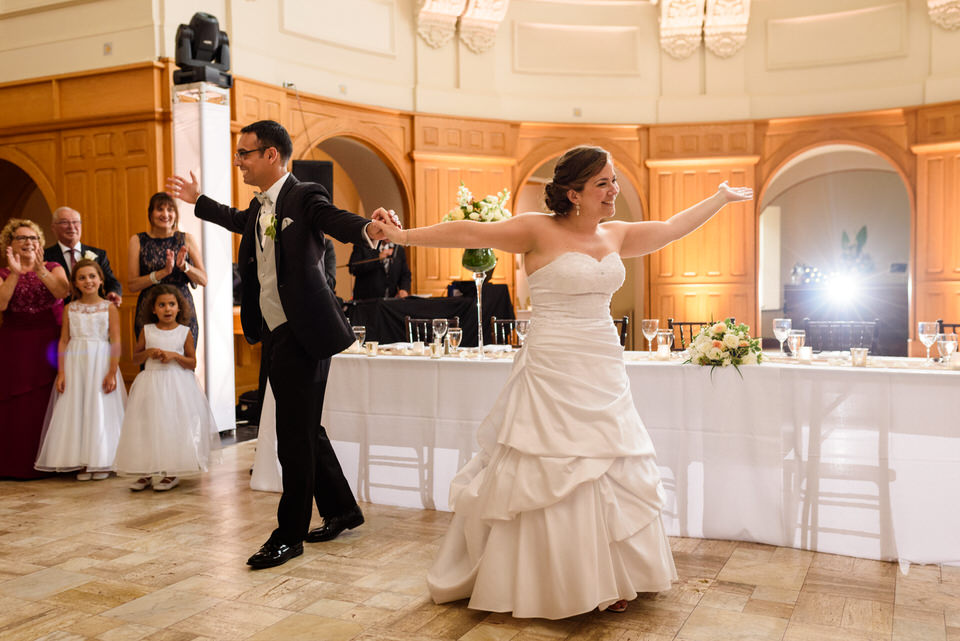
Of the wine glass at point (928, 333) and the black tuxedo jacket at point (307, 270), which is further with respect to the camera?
the wine glass at point (928, 333)

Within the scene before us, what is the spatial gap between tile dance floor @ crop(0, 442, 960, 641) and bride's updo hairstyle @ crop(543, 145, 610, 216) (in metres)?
1.51

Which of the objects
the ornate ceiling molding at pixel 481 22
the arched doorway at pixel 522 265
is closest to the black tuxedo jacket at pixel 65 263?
the ornate ceiling molding at pixel 481 22

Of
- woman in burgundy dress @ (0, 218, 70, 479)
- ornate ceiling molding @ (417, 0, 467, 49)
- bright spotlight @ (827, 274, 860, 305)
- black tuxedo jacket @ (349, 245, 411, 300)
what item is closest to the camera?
woman in burgundy dress @ (0, 218, 70, 479)

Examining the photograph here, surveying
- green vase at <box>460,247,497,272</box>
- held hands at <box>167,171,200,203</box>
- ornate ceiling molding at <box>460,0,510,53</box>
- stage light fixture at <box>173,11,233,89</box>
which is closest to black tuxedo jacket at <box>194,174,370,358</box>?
held hands at <box>167,171,200,203</box>

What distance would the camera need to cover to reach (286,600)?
3.09 metres

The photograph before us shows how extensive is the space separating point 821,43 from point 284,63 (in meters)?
6.67

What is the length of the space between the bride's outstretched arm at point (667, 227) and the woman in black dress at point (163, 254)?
10.7ft

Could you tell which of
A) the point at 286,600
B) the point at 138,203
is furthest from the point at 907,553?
the point at 138,203

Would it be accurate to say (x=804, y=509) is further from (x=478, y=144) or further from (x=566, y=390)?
(x=478, y=144)

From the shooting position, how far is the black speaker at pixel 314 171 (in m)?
7.04

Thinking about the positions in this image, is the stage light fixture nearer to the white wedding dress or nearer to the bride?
the bride

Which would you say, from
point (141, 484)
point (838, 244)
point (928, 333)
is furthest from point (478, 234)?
point (838, 244)

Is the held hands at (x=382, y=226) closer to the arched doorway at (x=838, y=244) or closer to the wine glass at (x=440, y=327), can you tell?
the wine glass at (x=440, y=327)

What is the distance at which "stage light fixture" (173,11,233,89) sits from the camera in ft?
18.8
